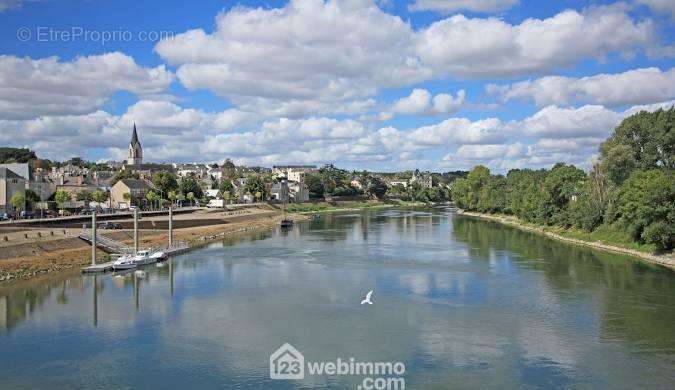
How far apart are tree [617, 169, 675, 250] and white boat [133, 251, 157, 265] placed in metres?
41.0

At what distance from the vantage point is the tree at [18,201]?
6691cm

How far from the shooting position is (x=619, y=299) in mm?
35094

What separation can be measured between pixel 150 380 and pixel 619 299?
27.4m

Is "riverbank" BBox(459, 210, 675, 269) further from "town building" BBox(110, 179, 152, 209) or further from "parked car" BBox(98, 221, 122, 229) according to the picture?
"town building" BBox(110, 179, 152, 209)

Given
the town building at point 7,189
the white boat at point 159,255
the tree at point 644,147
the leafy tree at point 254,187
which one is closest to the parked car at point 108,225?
the town building at point 7,189

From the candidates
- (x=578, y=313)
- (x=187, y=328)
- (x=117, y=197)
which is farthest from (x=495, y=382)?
(x=117, y=197)

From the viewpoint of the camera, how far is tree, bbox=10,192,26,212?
66.9 metres

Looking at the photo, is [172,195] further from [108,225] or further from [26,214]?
[108,225]

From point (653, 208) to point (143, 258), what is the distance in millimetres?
42098

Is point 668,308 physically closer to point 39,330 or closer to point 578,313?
point 578,313

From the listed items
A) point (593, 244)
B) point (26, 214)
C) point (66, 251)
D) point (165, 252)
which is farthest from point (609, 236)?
point (26, 214)

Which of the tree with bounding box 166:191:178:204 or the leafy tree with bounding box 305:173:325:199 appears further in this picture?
the leafy tree with bounding box 305:173:325:199

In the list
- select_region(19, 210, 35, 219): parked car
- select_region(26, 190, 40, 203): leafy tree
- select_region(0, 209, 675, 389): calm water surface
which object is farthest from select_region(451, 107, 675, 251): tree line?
select_region(26, 190, 40, 203): leafy tree

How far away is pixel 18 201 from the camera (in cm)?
6712
